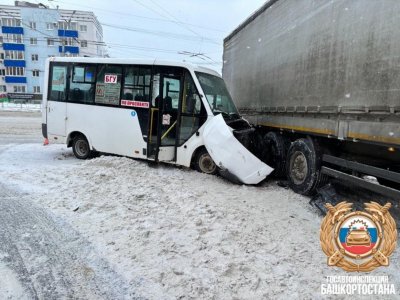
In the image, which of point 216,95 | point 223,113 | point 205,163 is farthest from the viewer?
point 216,95

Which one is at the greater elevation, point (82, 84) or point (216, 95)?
point (82, 84)

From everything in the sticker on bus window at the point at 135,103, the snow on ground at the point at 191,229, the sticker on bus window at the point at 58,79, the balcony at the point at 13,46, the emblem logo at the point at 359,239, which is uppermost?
the balcony at the point at 13,46

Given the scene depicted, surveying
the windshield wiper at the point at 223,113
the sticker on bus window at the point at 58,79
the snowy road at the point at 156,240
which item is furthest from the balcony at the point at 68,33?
the snowy road at the point at 156,240

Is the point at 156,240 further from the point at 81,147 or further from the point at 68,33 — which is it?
the point at 68,33

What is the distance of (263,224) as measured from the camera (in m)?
4.57

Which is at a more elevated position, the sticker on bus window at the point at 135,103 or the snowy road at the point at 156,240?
the sticker on bus window at the point at 135,103

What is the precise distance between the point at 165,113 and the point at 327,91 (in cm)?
377

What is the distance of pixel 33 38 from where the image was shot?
5422 centimetres

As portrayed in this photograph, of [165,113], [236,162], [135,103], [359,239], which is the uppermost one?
[135,103]

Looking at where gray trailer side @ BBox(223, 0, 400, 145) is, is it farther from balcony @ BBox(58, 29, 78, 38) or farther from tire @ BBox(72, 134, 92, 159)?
balcony @ BBox(58, 29, 78, 38)

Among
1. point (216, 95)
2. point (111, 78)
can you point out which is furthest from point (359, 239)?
point (111, 78)

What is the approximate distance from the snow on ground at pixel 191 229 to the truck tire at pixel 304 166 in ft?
0.76

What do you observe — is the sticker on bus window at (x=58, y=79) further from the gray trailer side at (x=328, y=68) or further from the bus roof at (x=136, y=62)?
the gray trailer side at (x=328, y=68)

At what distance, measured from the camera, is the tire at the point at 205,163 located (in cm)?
743
